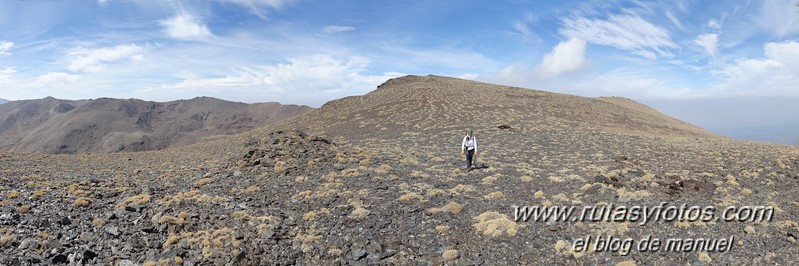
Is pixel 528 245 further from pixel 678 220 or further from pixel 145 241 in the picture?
pixel 145 241

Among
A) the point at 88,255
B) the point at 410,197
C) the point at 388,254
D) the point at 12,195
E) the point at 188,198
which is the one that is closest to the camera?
the point at 88,255

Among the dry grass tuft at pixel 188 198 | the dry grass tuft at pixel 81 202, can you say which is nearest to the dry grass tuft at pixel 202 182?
the dry grass tuft at pixel 188 198

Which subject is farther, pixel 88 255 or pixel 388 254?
pixel 388 254

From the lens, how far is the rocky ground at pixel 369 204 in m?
12.4

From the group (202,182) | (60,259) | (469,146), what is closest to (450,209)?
(469,146)

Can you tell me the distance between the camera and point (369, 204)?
1723 centimetres

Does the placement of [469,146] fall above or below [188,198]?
above

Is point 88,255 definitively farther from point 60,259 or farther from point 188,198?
point 188,198

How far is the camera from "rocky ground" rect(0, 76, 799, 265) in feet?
40.7

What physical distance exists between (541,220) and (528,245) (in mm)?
2452

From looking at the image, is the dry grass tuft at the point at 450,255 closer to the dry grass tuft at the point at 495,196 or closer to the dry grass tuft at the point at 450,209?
the dry grass tuft at the point at 450,209

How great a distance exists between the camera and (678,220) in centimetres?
1450

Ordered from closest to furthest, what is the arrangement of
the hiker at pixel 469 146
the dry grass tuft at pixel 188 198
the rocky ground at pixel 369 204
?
the rocky ground at pixel 369 204, the dry grass tuft at pixel 188 198, the hiker at pixel 469 146

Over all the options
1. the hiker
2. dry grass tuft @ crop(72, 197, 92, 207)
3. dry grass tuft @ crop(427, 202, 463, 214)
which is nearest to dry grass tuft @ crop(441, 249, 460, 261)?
dry grass tuft @ crop(427, 202, 463, 214)
